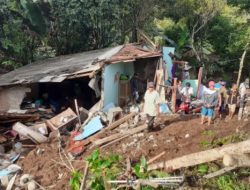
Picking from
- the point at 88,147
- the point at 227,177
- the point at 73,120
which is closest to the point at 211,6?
the point at 73,120

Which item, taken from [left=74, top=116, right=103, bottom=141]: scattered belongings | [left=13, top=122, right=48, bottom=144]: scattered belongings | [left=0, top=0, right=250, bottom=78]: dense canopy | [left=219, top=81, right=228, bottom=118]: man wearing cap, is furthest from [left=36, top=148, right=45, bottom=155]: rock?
[left=0, top=0, right=250, bottom=78]: dense canopy

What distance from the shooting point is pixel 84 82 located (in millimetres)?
17906

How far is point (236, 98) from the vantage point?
535 inches

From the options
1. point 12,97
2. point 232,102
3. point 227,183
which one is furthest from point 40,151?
point 232,102

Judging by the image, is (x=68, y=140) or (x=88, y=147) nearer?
(x=88, y=147)

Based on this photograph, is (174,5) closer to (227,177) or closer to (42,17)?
(42,17)

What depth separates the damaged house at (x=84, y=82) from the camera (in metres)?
14.5

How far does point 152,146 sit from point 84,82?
814 cm

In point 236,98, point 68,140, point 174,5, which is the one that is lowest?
point 68,140

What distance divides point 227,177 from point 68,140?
5926 millimetres

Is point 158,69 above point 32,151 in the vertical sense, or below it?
above

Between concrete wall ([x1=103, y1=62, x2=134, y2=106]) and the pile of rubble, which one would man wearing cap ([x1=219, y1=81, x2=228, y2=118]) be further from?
concrete wall ([x1=103, y1=62, x2=134, y2=106])

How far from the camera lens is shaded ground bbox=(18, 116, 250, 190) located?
31.6 ft

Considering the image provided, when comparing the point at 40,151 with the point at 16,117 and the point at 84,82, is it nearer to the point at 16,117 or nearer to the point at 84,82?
the point at 16,117
